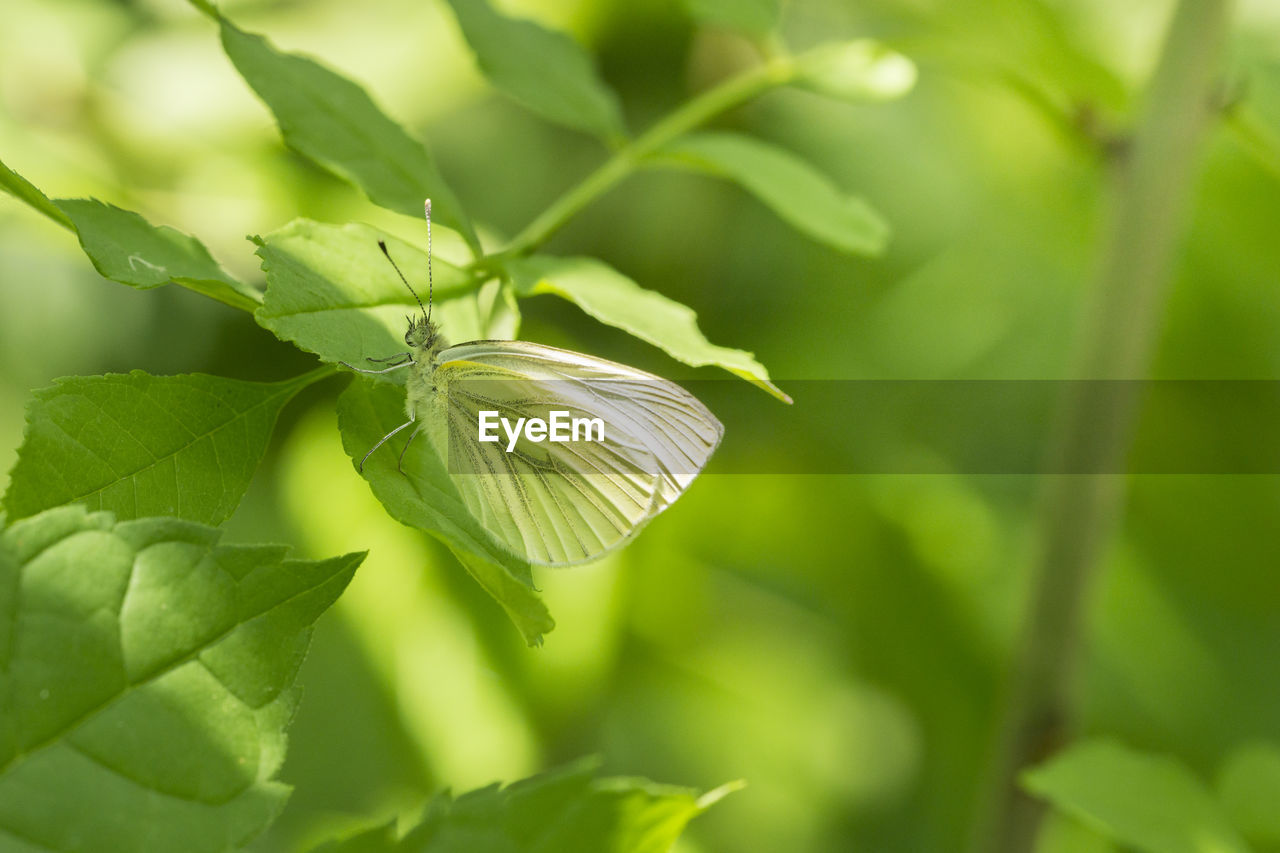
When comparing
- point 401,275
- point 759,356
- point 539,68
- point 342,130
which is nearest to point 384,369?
point 401,275

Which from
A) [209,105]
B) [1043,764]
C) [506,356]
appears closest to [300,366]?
[209,105]

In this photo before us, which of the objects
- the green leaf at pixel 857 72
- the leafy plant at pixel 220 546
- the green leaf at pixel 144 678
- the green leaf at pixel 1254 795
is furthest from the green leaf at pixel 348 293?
the green leaf at pixel 1254 795

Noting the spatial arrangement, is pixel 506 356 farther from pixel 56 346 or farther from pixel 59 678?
pixel 56 346

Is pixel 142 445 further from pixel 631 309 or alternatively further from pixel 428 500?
pixel 631 309

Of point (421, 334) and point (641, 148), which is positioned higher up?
point (641, 148)

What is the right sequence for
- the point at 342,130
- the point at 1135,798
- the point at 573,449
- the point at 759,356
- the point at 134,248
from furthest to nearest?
the point at 759,356
the point at 573,449
the point at 1135,798
the point at 342,130
the point at 134,248

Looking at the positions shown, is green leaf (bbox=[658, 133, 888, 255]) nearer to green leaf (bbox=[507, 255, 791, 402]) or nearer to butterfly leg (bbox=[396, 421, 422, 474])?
green leaf (bbox=[507, 255, 791, 402])

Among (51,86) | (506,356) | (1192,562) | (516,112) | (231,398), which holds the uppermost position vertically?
(516,112)
